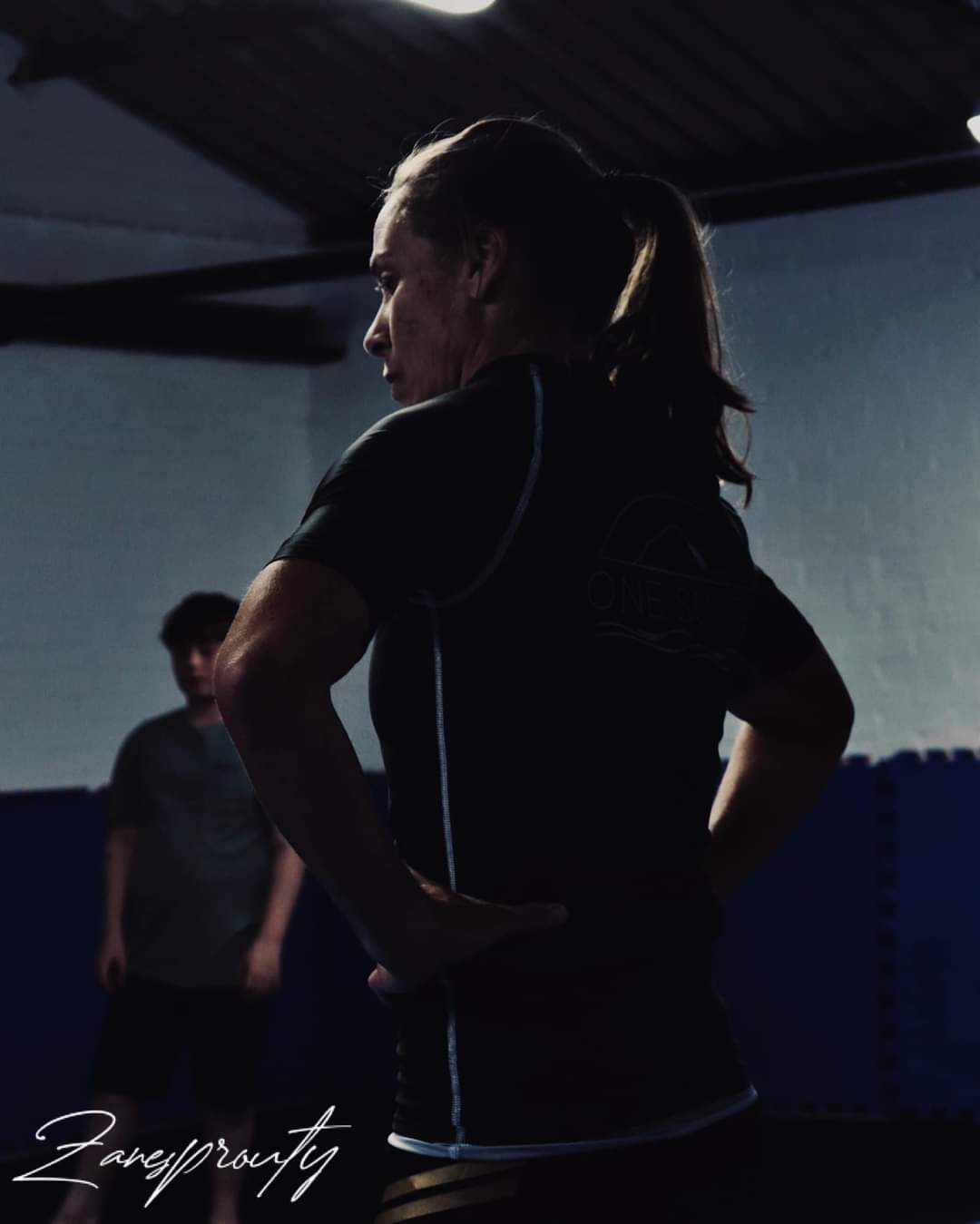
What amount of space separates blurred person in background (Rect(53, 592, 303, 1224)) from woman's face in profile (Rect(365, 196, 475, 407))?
3.44m

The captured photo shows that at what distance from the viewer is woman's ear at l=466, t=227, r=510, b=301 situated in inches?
52.7

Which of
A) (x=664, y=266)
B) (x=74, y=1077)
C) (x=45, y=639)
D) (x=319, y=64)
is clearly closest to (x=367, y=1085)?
(x=74, y=1077)

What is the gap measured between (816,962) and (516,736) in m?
5.32

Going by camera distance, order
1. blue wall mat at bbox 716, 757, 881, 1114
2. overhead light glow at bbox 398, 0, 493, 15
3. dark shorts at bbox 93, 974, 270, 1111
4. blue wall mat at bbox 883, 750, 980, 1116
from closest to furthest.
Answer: overhead light glow at bbox 398, 0, 493, 15 < dark shorts at bbox 93, 974, 270, 1111 < blue wall mat at bbox 883, 750, 980, 1116 < blue wall mat at bbox 716, 757, 881, 1114

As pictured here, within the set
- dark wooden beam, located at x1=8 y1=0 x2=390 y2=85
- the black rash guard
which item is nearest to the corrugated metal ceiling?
dark wooden beam, located at x1=8 y1=0 x2=390 y2=85

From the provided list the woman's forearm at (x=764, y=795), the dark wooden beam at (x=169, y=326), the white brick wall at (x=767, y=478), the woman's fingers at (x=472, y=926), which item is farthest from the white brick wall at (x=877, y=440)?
the woman's fingers at (x=472, y=926)

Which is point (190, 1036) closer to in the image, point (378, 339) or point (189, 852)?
point (189, 852)

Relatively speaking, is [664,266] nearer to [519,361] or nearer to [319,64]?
[519,361]

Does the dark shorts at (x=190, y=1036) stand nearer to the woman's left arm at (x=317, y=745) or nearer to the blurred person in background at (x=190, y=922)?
the blurred person in background at (x=190, y=922)

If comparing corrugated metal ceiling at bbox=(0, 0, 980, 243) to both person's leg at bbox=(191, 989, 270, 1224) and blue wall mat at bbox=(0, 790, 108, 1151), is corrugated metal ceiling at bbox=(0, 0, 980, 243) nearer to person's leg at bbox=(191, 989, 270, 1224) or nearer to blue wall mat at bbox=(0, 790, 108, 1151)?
blue wall mat at bbox=(0, 790, 108, 1151)

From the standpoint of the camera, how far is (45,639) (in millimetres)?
6691

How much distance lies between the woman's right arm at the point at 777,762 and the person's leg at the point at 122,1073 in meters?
3.21

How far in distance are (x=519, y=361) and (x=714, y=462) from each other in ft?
0.63

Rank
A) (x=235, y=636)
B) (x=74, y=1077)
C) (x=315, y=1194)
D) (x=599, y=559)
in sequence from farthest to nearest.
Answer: (x=74, y=1077)
(x=315, y=1194)
(x=599, y=559)
(x=235, y=636)
